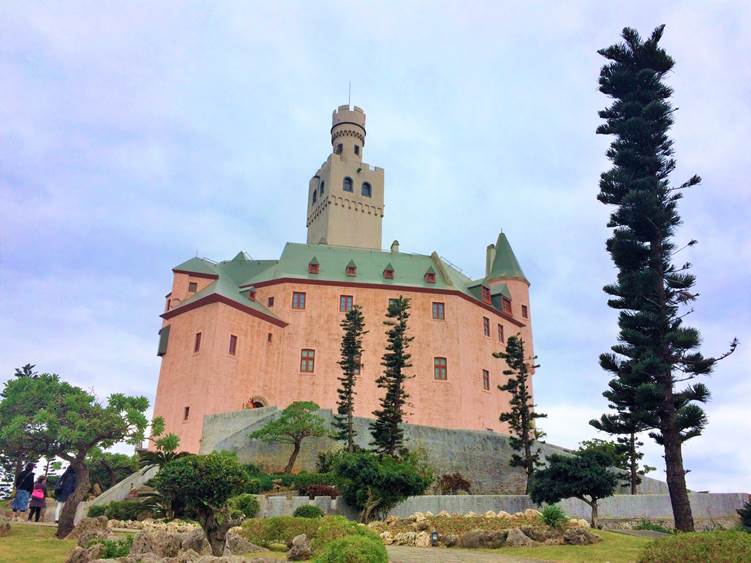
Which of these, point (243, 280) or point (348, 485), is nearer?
point (348, 485)

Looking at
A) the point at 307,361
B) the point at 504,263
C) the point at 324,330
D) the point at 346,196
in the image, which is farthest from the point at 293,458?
the point at 346,196

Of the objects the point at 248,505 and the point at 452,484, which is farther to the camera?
the point at 452,484

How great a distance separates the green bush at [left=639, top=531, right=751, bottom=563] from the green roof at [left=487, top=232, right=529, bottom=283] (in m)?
34.5

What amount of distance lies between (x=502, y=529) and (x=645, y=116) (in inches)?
610

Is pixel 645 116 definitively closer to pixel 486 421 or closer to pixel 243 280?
pixel 486 421

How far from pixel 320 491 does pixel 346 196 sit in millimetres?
32757

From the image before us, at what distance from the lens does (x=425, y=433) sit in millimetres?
31484

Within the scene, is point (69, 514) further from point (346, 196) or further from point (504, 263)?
point (346, 196)

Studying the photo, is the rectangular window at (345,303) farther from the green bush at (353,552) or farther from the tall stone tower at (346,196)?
the green bush at (353,552)

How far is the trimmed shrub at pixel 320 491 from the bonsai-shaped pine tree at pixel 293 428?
478cm

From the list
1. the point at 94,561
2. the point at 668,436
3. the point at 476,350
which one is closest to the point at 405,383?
the point at 476,350

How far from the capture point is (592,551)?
51.4 feet

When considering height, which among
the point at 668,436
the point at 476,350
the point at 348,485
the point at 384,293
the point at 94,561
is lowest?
the point at 94,561

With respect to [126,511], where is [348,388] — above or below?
above
